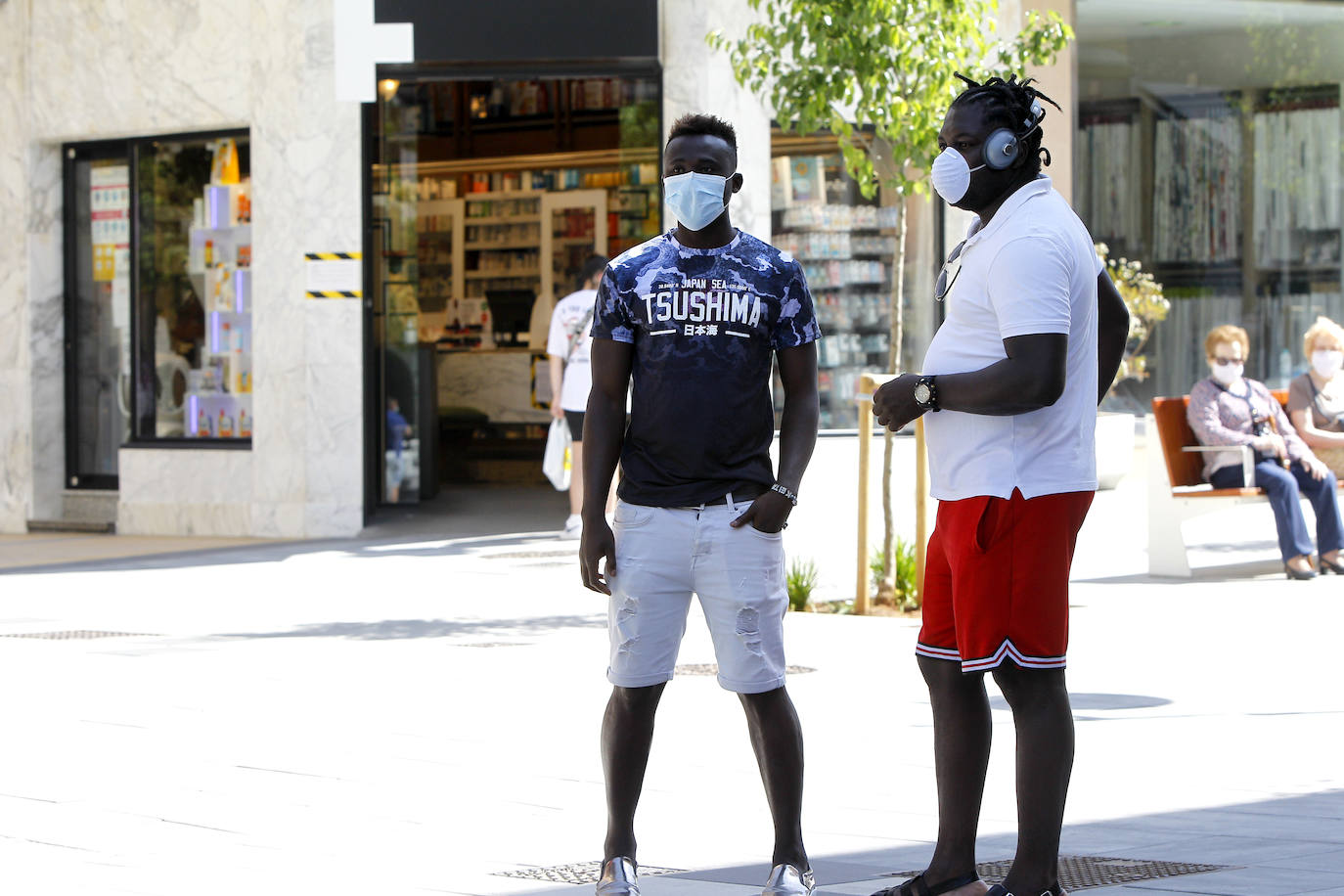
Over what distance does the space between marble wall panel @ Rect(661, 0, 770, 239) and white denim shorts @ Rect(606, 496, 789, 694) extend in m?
9.66

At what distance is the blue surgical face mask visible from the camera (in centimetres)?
422

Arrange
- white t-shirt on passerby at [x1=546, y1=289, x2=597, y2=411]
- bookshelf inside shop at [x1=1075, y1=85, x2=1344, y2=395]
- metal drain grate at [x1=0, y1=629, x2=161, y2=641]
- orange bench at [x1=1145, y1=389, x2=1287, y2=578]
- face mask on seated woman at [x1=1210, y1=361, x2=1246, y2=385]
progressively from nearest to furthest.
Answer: metal drain grate at [x1=0, y1=629, x2=161, y2=641] < orange bench at [x1=1145, y1=389, x2=1287, y2=578] < face mask on seated woman at [x1=1210, y1=361, x2=1246, y2=385] < white t-shirt on passerby at [x1=546, y1=289, x2=597, y2=411] < bookshelf inside shop at [x1=1075, y1=85, x2=1344, y2=395]

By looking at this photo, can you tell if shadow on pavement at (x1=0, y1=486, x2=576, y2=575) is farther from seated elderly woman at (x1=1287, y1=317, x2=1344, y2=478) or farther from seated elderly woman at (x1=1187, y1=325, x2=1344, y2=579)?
seated elderly woman at (x1=1287, y1=317, x2=1344, y2=478)

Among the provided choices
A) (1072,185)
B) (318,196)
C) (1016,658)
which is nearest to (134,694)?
(1016,658)

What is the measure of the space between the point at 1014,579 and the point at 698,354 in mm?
875

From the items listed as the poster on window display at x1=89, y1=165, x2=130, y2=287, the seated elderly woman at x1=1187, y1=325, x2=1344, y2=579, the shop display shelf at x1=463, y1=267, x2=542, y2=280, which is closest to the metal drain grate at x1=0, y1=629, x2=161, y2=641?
the seated elderly woman at x1=1187, y1=325, x2=1344, y2=579

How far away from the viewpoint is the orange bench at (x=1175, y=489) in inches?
444

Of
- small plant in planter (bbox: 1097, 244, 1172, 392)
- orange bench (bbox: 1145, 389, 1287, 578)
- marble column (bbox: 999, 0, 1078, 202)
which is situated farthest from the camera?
small plant in planter (bbox: 1097, 244, 1172, 392)

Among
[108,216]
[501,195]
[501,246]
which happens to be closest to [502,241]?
[501,246]

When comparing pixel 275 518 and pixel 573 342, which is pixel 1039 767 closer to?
pixel 573 342

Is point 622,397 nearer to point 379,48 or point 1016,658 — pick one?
point 1016,658

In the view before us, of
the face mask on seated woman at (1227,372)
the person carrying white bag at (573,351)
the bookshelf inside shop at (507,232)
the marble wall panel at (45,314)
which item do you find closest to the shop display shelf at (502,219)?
the bookshelf inside shop at (507,232)

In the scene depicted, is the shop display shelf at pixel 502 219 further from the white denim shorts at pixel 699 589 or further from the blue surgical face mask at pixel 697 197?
the white denim shorts at pixel 699 589

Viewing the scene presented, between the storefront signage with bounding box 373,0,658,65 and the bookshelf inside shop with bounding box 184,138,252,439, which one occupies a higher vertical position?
the storefront signage with bounding box 373,0,658,65
